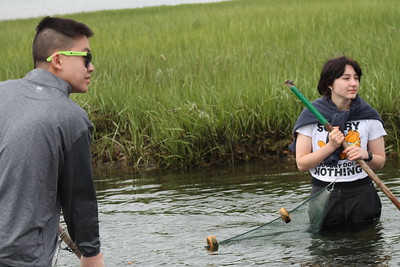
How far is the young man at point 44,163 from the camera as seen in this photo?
279cm

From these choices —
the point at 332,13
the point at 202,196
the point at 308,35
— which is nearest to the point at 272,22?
the point at 332,13

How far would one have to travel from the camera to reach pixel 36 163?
2807 millimetres

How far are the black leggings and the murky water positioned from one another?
0.33ft

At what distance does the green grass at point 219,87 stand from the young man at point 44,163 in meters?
5.67

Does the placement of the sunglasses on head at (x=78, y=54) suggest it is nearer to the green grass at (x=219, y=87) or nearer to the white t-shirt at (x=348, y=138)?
the white t-shirt at (x=348, y=138)

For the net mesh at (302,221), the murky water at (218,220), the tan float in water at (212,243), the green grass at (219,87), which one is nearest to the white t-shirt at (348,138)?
the net mesh at (302,221)

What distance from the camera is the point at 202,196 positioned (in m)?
7.67

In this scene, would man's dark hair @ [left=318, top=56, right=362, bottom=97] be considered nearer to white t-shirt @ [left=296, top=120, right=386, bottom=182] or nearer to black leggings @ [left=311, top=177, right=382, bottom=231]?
white t-shirt @ [left=296, top=120, right=386, bottom=182]

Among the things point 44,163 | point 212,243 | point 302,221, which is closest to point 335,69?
point 302,221

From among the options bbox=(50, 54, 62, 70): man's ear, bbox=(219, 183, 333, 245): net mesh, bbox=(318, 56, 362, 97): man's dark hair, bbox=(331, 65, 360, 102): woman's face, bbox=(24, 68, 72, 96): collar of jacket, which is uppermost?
bbox=(50, 54, 62, 70): man's ear

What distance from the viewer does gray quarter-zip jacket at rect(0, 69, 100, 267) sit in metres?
2.79

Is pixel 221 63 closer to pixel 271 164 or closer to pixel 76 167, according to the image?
pixel 271 164

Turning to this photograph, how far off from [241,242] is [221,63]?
6.20 metres

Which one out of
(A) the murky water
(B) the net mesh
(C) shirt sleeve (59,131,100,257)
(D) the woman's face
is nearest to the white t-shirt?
(B) the net mesh
